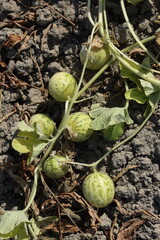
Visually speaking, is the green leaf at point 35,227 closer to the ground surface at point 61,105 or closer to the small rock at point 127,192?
the ground surface at point 61,105

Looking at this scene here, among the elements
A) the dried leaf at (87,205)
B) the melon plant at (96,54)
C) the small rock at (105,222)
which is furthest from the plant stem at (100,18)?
the small rock at (105,222)

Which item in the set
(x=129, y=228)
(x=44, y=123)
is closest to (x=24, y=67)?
(x=44, y=123)

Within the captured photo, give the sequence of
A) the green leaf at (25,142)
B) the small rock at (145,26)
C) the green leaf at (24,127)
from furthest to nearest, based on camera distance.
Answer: the small rock at (145,26) → the green leaf at (25,142) → the green leaf at (24,127)

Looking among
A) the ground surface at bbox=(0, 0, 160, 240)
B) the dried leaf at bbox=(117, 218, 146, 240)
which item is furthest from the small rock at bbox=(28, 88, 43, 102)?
the dried leaf at bbox=(117, 218, 146, 240)

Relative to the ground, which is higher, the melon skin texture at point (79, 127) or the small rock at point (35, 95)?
the small rock at point (35, 95)

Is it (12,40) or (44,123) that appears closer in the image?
(44,123)

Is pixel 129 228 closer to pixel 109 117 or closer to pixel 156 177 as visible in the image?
pixel 156 177
